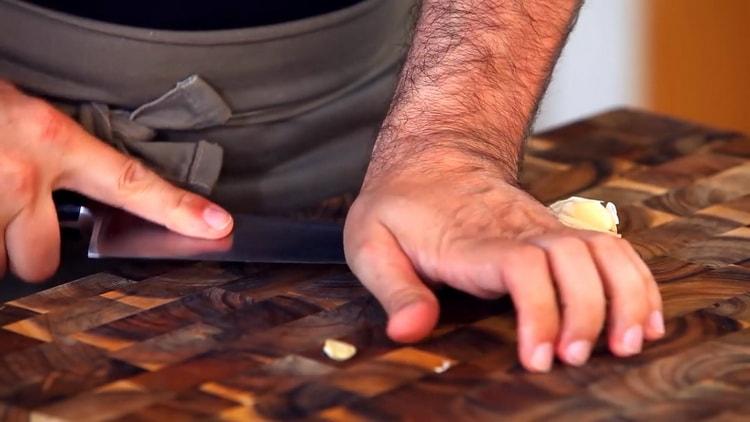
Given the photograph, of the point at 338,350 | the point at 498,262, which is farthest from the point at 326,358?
the point at 498,262

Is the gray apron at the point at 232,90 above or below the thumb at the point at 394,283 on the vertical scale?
above

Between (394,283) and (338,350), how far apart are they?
7 cm

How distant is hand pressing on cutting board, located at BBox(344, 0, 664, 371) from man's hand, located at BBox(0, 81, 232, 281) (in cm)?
14

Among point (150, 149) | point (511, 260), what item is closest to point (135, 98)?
point (150, 149)

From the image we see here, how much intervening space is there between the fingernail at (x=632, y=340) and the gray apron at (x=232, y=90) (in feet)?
1.33

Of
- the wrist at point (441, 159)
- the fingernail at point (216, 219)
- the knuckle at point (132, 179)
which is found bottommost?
the fingernail at point (216, 219)

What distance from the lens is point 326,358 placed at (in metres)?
0.77

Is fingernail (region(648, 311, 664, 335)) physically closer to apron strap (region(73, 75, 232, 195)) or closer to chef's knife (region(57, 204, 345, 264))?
chef's knife (region(57, 204, 345, 264))

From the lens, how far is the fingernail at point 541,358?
735mm

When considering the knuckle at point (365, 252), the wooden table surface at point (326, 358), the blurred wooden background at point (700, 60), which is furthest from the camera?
the blurred wooden background at point (700, 60)

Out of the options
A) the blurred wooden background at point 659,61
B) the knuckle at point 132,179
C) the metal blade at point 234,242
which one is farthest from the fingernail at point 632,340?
the blurred wooden background at point 659,61

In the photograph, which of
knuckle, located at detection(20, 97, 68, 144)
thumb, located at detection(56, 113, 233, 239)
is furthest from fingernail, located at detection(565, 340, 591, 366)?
knuckle, located at detection(20, 97, 68, 144)

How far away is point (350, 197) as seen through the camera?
1151 millimetres

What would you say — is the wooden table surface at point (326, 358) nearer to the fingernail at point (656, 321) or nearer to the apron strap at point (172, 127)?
the fingernail at point (656, 321)
